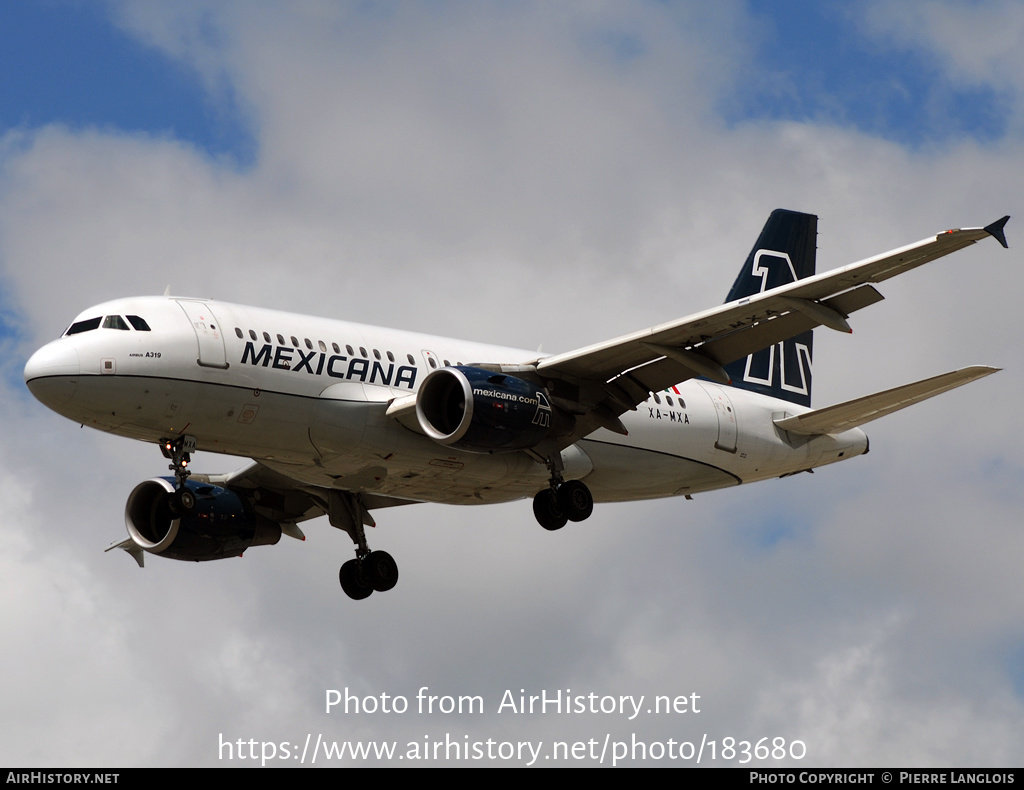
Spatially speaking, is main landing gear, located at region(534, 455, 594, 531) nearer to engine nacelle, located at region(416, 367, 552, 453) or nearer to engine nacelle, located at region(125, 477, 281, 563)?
engine nacelle, located at region(416, 367, 552, 453)

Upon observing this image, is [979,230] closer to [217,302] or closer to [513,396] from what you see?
[513,396]

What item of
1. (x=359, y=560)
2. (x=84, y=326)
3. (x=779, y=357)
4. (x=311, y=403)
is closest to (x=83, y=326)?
(x=84, y=326)

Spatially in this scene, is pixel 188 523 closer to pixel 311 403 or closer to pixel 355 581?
pixel 355 581

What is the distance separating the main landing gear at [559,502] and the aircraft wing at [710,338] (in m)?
0.96

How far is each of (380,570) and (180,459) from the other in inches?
355

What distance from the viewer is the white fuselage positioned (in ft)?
102

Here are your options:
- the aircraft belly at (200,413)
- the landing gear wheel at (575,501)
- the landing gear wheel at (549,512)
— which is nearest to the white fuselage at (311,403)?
the aircraft belly at (200,413)

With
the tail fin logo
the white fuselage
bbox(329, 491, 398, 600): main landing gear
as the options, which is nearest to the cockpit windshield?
the white fuselage

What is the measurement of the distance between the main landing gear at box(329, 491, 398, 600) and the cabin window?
1033 cm

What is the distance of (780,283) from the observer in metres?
45.6

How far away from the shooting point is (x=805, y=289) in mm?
30844
